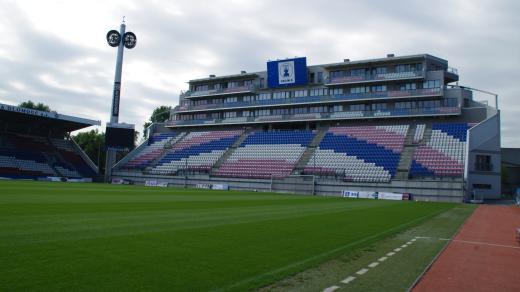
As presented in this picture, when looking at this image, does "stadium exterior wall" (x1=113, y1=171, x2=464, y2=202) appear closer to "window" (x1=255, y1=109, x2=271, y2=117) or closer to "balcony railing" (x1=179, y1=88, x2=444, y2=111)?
"balcony railing" (x1=179, y1=88, x2=444, y2=111)

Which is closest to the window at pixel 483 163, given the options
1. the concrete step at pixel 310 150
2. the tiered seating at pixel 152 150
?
the concrete step at pixel 310 150

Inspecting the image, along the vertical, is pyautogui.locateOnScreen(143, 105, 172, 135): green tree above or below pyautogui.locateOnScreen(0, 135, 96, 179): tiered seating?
above

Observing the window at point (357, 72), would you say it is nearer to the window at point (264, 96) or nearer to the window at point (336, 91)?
the window at point (336, 91)

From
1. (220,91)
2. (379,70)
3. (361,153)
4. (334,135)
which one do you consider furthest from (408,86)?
(220,91)

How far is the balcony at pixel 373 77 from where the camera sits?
213 ft

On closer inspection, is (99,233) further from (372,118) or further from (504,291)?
(372,118)

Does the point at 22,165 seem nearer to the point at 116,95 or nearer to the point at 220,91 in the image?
the point at 116,95

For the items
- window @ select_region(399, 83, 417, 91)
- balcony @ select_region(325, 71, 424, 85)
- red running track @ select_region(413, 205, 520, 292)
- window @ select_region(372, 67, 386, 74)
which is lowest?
red running track @ select_region(413, 205, 520, 292)

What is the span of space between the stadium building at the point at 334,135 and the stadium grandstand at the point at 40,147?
8.28m

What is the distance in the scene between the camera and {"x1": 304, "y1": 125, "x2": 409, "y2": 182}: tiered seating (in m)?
56.7

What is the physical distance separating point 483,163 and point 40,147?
70.4 metres

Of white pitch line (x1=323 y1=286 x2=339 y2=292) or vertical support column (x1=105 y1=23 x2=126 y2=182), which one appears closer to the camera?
white pitch line (x1=323 y1=286 x2=339 y2=292)

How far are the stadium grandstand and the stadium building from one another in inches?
326

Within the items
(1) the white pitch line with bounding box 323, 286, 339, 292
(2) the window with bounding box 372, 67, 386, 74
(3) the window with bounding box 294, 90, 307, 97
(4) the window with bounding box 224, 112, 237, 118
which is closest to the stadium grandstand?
(4) the window with bounding box 224, 112, 237, 118
